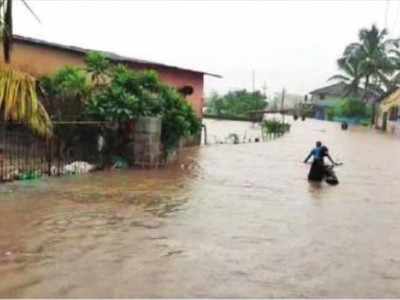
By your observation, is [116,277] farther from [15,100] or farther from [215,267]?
[15,100]

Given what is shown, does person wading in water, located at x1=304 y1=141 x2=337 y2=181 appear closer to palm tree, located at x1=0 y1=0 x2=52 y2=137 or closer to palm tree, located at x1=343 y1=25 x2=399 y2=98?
palm tree, located at x1=0 y1=0 x2=52 y2=137

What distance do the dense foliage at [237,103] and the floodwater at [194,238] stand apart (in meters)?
53.4

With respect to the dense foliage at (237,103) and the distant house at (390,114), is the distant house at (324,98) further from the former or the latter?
the distant house at (390,114)

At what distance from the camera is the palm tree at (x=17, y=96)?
37.8ft

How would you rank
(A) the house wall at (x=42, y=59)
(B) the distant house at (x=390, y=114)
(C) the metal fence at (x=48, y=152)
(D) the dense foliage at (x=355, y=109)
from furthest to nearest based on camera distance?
(D) the dense foliage at (x=355, y=109) < (B) the distant house at (x=390, y=114) < (A) the house wall at (x=42, y=59) < (C) the metal fence at (x=48, y=152)

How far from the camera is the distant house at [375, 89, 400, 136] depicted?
55150 millimetres

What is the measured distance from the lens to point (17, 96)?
11.7 m

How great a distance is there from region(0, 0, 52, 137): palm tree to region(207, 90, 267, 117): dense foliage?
54.6 meters

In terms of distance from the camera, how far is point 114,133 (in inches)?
682

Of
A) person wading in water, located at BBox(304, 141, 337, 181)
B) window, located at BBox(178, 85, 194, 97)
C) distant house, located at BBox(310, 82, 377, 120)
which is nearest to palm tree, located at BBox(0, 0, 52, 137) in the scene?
person wading in water, located at BBox(304, 141, 337, 181)

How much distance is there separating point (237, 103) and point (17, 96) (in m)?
60.1

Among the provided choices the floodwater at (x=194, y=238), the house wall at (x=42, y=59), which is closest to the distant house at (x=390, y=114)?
the house wall at (x=42, y=59)

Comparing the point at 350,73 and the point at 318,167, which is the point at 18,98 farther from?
the point at 350,73

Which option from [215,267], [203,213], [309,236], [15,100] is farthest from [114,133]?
[215,267]
